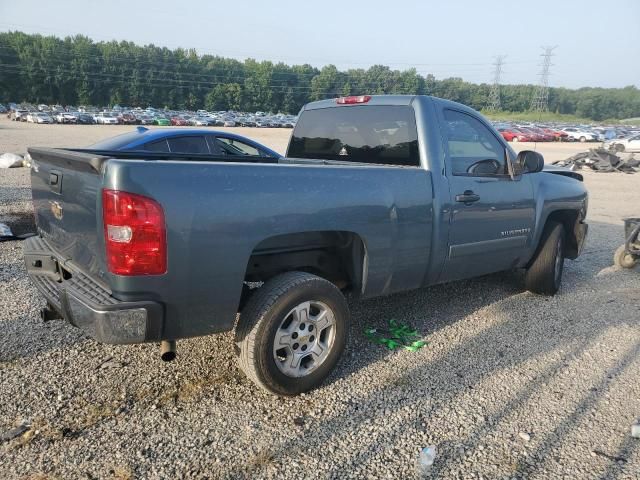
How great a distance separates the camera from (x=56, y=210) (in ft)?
10.6

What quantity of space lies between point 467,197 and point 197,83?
137 metres

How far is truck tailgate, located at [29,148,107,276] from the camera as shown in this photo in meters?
2.68

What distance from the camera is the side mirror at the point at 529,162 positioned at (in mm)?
4434

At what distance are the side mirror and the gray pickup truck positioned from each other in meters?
0.01

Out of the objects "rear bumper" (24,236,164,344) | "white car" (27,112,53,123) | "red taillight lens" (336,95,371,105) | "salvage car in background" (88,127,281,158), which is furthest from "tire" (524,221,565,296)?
"white car" (27,112,53,123)

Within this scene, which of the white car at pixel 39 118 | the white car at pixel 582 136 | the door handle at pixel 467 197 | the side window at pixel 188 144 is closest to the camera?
the door handle at pixel 467 197

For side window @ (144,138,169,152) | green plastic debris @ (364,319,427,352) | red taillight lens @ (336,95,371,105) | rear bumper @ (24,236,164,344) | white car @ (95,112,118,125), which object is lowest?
green plastic debris @ (364,319,427,352)

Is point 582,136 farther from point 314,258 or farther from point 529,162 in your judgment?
point 314,258

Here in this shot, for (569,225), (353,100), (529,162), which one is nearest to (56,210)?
(353,100)

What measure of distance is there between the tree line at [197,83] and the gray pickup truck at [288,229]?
123 meters

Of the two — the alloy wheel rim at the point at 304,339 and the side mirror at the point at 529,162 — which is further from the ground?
the side mirror at the point at 529,162

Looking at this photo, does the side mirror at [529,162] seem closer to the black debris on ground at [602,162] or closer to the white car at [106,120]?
the black debris on ground at [602,162]

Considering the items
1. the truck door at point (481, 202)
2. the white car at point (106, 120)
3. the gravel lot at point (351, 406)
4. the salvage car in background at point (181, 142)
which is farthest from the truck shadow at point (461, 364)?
the white car at point (106, 120)

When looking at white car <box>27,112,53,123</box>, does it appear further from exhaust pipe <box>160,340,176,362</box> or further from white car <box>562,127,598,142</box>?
exhaust pipe <box>160,340,176,362</box>
